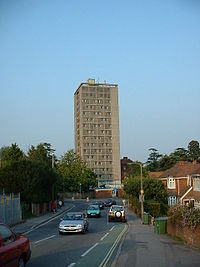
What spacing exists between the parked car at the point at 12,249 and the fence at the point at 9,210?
1957 centimetres

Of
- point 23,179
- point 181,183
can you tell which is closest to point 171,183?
point 181,183

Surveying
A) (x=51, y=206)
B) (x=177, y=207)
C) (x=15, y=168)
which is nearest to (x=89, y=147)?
(x=51, y=206)

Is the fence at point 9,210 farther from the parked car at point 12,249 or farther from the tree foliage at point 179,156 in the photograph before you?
the tree foliage at point 179,156

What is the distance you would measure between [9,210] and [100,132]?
94.3 meters

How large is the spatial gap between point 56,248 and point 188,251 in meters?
5.45

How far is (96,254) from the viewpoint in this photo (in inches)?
584

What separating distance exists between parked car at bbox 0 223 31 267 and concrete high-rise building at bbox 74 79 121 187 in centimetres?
11345

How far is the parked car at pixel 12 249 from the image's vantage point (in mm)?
8914

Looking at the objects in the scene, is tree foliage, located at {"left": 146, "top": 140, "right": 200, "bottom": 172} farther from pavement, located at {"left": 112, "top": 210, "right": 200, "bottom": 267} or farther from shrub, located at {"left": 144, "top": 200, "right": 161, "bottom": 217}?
pavement, located at {"left": 112, "top": 210, "right": 200, "bottom": 267}

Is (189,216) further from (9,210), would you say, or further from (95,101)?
(95,101)

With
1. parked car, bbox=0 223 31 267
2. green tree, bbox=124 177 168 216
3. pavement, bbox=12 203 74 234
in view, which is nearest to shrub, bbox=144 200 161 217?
green tree, bbox=124 177 168 216

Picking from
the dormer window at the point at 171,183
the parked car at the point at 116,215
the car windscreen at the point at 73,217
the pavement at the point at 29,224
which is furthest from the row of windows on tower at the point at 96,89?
the car windscreen at the point at 73,217

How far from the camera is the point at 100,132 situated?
125 metres

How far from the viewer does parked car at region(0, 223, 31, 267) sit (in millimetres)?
8914
